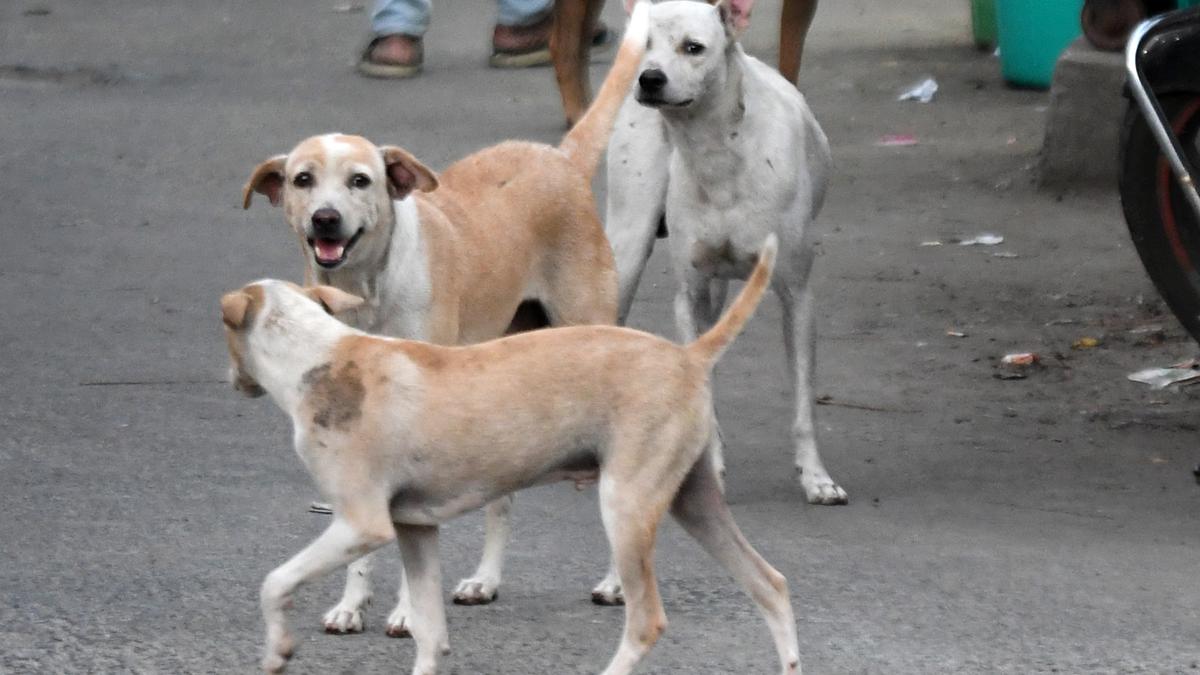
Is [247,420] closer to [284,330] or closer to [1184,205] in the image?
[284,330]

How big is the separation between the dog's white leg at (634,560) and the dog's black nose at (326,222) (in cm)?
105

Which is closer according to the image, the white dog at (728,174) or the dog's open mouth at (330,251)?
the dog's open mouth at (330,251)

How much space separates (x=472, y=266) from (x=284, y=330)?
111cm

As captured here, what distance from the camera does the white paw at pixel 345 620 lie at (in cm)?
501

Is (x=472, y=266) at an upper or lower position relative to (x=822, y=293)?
upper

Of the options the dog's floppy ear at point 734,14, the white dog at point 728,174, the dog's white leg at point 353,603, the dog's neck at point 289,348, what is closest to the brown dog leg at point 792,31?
the dog's floppy ear at point 734,14

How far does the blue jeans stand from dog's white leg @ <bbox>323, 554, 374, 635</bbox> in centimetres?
806

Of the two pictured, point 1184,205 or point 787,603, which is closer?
point 787,603

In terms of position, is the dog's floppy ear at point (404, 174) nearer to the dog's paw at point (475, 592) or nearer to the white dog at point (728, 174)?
the dog's paw at point (475, 592)

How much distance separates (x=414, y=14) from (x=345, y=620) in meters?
8.28

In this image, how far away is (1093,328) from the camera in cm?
824

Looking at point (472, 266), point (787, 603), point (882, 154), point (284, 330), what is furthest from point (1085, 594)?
point (882, 154)

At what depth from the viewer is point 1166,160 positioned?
662cm

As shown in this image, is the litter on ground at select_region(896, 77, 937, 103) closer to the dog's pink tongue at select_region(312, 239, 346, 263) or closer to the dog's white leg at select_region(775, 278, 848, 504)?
the dog's white leg at select_region(775, 278, 848, 504)
